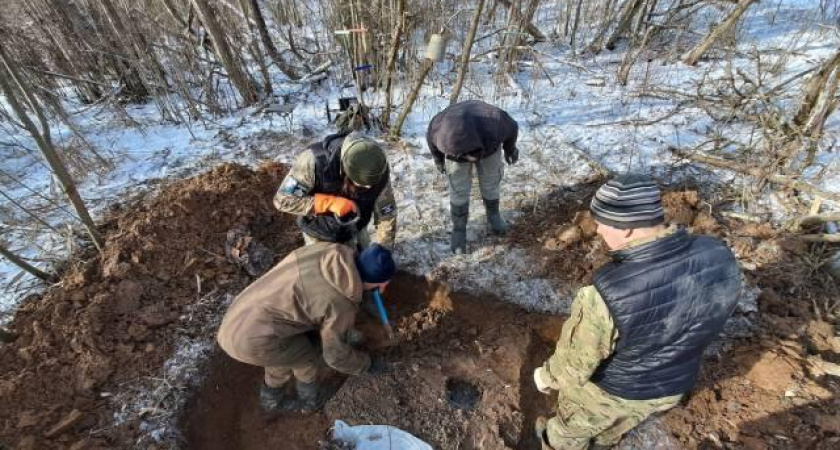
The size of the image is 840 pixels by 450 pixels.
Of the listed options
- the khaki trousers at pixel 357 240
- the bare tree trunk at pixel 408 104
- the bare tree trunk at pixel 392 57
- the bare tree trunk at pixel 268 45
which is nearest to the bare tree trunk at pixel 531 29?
the bare tree trunk at pixel 408 104

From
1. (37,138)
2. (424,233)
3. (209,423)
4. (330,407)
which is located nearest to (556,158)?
(424,233)

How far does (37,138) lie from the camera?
9.12 ft

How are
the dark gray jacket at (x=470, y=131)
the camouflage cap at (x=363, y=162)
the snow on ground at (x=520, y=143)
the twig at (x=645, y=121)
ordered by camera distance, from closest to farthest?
the camouflage cap at (x=363, y=162)
the dark gray jacket at (x=470, y=131)
the snow on ground at (x=520, y=143)
the twig at (x=645, y=121)

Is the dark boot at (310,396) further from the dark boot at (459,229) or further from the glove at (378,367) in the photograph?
the dark boot at (459,229)

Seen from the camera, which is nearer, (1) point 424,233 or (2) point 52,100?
(1) point 424,233

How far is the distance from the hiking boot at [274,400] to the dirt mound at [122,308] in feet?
2.18

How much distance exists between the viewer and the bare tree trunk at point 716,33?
4.31 metres

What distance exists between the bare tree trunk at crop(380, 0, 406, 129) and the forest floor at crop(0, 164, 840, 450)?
A: 197 centimetres

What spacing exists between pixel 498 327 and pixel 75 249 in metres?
3.44

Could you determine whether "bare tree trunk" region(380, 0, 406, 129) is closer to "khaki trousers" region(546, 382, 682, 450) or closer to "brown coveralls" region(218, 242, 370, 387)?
"brown coveralls" region(218, 242, 370, 387)

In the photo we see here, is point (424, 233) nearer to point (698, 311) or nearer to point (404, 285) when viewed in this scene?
point (404, 285)

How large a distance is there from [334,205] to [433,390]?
1.38 metres

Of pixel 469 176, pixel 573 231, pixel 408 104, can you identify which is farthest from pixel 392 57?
pixel 573 231

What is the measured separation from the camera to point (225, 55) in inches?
192
